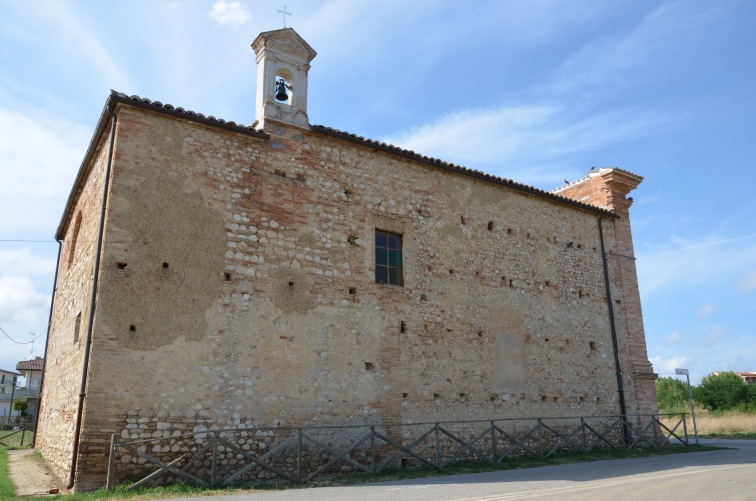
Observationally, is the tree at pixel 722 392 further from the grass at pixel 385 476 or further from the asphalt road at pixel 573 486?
the asphalt road at pixel 573 486

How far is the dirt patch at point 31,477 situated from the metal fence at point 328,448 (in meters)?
1.20

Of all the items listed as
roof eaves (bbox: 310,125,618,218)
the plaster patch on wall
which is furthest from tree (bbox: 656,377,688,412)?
the plaster patch on wall

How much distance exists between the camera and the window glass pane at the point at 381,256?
40.9 feet

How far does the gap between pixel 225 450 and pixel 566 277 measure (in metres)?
10.2

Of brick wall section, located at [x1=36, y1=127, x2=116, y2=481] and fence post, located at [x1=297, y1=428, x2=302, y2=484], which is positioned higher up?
brick wall section, located at [x1=36, y1=127, x2=116, y2=481]

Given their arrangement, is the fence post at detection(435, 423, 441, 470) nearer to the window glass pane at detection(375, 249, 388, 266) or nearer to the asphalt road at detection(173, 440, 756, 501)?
the asphalt road at detection(173, 440, 756, 501)

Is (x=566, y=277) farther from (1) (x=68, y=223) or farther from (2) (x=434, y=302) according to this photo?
(1) (x=68, y=223)

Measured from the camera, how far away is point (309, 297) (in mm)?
11156

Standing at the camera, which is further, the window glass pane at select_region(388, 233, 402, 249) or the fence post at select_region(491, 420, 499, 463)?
the window glass pane at select_region(388, 233, 402, 249)

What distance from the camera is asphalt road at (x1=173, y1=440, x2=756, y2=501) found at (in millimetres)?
7336

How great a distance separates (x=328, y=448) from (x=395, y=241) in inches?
185

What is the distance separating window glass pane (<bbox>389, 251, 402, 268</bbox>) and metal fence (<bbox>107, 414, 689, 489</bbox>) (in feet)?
11.2

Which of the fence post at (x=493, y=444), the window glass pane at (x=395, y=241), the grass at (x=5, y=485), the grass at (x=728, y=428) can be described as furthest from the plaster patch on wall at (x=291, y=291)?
the grass at (x=728, y=428)

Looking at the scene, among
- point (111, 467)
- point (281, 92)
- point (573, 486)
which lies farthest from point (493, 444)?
point (281, 92)
